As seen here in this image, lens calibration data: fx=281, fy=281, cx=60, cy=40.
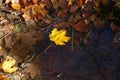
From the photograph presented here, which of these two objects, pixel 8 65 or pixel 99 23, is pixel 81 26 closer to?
pixel 99 23

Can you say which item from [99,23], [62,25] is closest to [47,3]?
[62,25]

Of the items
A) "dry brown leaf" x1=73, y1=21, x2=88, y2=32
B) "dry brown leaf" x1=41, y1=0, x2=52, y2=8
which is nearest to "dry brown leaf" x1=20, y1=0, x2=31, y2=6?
"dry brown leaf" x1=41, y1=0, x2=52, y2=8

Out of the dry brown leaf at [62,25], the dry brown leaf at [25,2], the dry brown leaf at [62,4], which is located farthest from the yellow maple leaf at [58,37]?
the dry brown leaf at [25,2]

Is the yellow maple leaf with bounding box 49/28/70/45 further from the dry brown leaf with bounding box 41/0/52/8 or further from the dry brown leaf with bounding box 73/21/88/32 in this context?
the dry brown leaf with bounding box 41/0/52/8

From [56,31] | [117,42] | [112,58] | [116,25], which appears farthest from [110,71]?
[56,31]

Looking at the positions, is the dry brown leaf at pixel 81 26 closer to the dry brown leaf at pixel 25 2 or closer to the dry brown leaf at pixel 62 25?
the dry brown leaf at pixel 62 25
